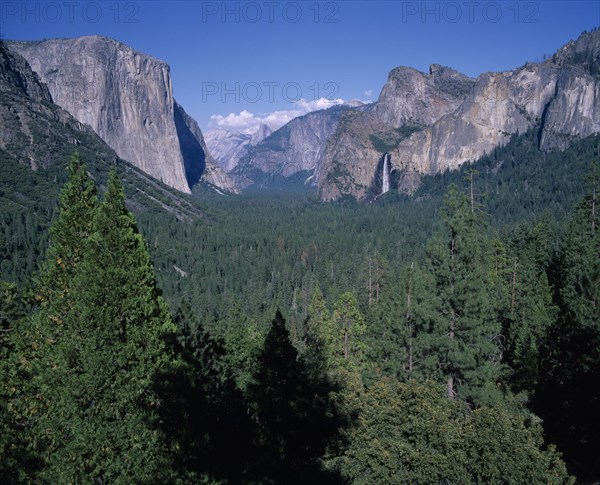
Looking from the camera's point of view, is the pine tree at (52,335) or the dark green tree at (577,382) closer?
the pine tree at (52,335)

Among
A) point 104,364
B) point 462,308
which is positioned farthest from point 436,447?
point 462,308

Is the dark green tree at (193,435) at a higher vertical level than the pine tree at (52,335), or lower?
lower

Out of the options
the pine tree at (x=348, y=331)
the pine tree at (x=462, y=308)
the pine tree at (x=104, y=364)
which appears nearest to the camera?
the pine tree at (x=104, y=364)

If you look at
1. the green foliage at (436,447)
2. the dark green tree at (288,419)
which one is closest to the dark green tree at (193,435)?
the dark green tree at (288,419)

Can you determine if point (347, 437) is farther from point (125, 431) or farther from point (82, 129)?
point (82, 129)

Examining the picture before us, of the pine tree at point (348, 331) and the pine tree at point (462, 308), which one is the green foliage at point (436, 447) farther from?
the pine tree at point (348, 331)

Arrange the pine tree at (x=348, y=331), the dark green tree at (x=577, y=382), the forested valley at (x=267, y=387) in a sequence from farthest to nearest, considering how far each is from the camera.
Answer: the pine tree at (x=348, y=331), the dark green tree at (x=577, y=382), the forested valley at (x=267, y=387)

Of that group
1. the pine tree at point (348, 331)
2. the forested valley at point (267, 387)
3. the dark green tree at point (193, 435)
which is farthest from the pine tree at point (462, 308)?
the pine tree at point (348, 331)

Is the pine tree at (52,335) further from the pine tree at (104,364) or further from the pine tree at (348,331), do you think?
the pine tree at (348,331)

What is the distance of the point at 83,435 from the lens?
10.1m

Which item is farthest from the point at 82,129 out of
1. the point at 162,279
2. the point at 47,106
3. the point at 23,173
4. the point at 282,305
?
the point at 282,305

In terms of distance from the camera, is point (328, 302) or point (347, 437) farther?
point (328, 302)

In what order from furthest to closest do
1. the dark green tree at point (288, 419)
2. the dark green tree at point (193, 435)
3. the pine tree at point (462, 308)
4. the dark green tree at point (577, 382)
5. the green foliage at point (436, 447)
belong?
the pine tree at point (462, 308) < the dark green tree at point (577, 382) < the dark green tree at point (288, 419) < the green foliage at point (436, 447) < the dark green tree at point (193, 435)

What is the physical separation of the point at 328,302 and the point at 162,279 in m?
37.0
